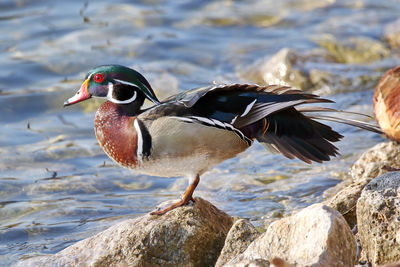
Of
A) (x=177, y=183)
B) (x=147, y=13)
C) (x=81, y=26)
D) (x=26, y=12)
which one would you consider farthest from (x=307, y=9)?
(x=177, y=183)

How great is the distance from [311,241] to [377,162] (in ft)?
7.86

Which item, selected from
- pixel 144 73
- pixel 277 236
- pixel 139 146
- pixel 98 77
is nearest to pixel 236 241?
pixel 277 236

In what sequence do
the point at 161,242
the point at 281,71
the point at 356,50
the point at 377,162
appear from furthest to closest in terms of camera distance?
the point at 356,50
the point at 281,71
the point at 377,162
the point at 161,242

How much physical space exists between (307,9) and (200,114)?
7.85 meters

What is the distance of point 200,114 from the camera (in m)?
4.47

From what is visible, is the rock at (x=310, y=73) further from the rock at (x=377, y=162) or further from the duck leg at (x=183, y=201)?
the duck leg at (x=183, y=201)

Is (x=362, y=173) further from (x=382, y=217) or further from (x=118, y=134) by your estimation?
(x=118, y=134)

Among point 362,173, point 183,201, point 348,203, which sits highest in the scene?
point 348,203

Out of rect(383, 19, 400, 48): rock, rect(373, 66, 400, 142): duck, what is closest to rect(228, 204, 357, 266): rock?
rect(373, 66, 400, 142): duck

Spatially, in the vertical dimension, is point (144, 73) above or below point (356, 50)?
below

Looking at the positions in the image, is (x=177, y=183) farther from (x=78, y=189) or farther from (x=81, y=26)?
(x=81, y=26)

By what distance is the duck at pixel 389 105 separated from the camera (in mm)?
5703

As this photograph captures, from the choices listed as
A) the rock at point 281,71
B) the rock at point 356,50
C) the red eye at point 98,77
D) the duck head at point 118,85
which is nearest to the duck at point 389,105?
the duck head at point 118,85

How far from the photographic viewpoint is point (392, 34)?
35.0 ft
